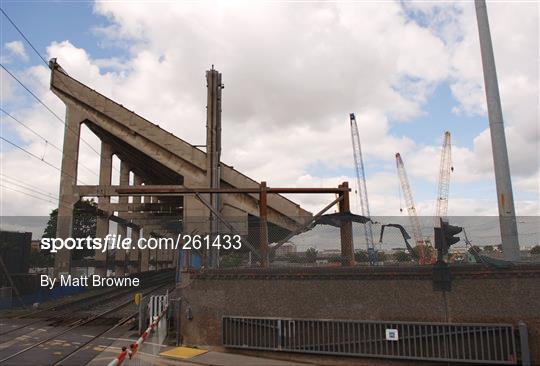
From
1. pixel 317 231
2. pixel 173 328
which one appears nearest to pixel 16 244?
pixel 173 328

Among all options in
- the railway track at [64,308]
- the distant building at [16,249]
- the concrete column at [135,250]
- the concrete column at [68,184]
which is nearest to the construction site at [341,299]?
the railway track at [64,308]

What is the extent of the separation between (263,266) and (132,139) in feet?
87.5

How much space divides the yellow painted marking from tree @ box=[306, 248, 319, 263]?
420cm

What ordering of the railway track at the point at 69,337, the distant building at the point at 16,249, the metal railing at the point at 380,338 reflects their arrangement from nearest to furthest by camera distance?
the metal railing at the point at 380,338 → the railway track at the point at 69,337 → the distant building at the point at 16,249

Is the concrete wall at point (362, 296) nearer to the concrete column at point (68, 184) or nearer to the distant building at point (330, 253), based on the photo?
the distant building at point (330, 253)

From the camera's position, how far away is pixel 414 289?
12.0 m

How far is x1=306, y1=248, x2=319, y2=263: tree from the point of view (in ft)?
46.2

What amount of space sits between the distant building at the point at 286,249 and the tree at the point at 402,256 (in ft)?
10.3

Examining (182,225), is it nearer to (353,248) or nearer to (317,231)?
(317,231)

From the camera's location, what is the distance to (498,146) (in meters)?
12.0

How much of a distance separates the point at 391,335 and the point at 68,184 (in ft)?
121

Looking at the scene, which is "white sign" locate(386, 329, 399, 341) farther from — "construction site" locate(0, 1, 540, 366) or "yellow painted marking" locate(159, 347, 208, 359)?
"yellow painted marking" locate(159, 347, 208, 359)

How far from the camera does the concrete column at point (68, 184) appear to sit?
40.1 metres

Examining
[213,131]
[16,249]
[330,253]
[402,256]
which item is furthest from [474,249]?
[16,249]
